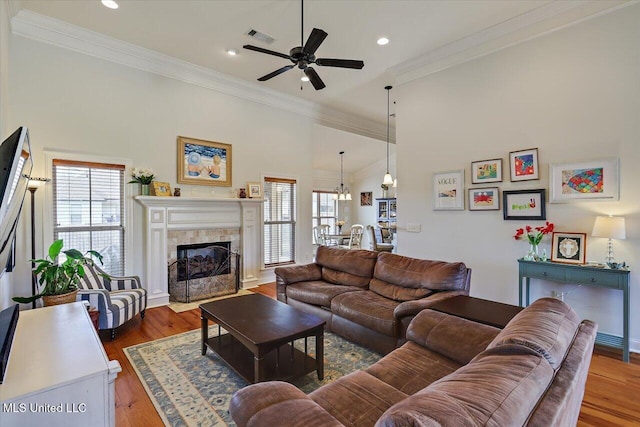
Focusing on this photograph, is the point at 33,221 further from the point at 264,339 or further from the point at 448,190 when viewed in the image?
the point at 448,190

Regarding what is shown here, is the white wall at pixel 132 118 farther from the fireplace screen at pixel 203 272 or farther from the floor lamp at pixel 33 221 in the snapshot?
the fireplace screen at pixel 203 272

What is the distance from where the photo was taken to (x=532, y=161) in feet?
12.1

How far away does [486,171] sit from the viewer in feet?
13.4

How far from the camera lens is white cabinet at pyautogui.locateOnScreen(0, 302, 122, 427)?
118cm

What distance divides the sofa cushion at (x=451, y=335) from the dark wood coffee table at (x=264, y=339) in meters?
0.79

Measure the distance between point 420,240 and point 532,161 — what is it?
1798 mm

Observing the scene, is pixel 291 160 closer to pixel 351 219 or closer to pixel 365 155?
pixel 365 155

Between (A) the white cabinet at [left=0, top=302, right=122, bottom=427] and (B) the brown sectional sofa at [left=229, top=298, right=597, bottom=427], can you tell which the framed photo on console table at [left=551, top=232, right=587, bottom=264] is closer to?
(B) the brown sectional sofa at [left=229, top=298, right=597, bottom=427]

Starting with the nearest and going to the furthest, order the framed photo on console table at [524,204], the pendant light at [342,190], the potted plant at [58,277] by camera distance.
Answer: the potted plant at [58,277]
the framed photo on console table at [524,204]
the pendant light at [342,190]

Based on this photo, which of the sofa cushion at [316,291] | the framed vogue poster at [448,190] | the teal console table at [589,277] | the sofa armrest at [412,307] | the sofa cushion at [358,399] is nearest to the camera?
the sofa cushion at [358,399]

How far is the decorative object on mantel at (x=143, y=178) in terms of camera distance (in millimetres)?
4328

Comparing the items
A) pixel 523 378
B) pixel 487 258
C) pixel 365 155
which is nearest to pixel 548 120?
pixel 487 258

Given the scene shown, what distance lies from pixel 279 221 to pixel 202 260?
1.71m

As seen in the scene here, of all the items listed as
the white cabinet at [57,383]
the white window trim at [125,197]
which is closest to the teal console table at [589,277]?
the white cabinet at [57,383]
